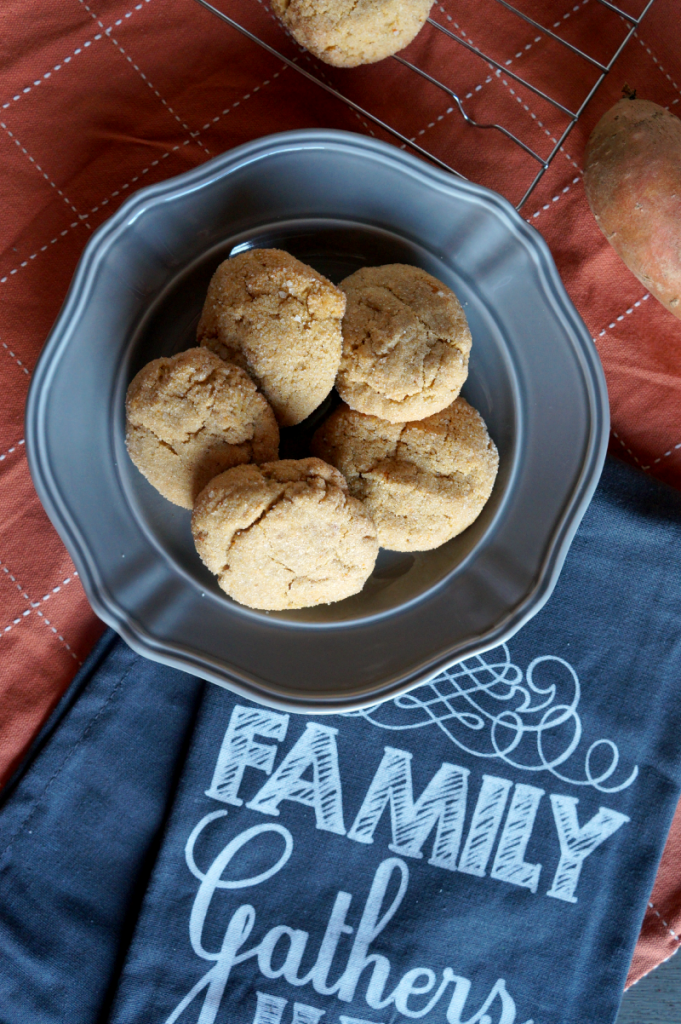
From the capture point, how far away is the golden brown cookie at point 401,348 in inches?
39.9

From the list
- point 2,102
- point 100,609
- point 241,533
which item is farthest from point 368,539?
point 2,102

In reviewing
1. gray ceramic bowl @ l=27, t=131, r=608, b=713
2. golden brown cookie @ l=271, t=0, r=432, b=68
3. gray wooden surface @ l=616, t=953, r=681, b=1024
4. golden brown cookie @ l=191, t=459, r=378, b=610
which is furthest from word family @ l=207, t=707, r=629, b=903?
golden brown cookie @ l=271, t=0, r=432, b=68

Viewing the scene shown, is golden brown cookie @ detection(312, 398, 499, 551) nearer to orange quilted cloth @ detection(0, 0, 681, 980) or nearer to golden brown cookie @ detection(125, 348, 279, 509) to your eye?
golden brown cookie @ detection(125, 348, 279, 509)

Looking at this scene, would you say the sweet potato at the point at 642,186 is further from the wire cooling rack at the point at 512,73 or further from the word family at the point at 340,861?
the word family at the point at 340,861

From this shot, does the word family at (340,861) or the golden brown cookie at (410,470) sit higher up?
the golden brown cookie at (410,470)

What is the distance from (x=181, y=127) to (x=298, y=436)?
51 centimetres

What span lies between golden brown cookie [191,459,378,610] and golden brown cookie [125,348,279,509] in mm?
39

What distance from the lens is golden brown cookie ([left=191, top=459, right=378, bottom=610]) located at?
0.97 meters

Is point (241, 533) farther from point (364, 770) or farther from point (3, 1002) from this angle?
point (3, 1002)

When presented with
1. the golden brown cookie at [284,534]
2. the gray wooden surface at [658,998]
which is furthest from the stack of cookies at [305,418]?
the gray wooden surface at [658,998]

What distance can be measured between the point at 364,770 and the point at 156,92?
1120mm

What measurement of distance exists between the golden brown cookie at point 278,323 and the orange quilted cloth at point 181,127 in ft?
0.99

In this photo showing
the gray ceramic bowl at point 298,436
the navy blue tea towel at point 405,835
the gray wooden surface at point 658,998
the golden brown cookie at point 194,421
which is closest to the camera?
the golden brown cookie at point 194,421

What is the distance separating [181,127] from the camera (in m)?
1.17
